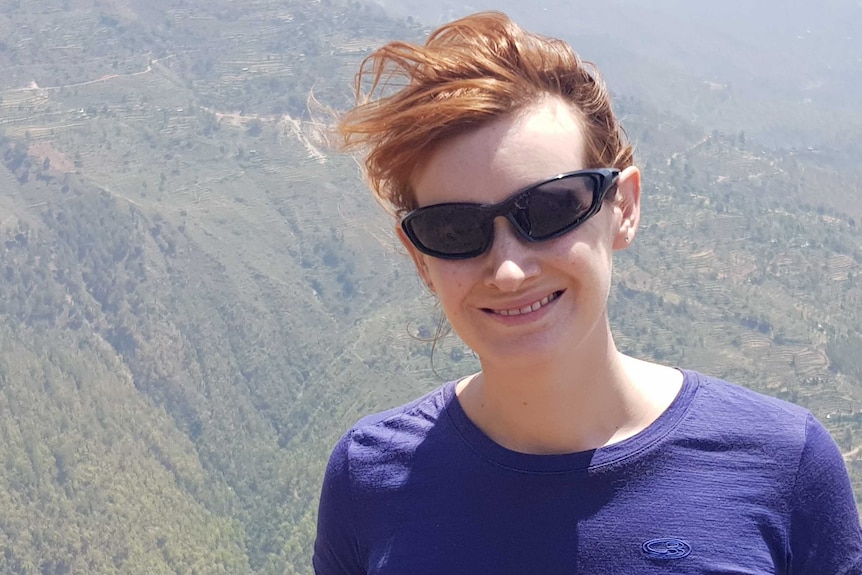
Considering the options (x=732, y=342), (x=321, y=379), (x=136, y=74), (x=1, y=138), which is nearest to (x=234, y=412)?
(x=321, y=379)

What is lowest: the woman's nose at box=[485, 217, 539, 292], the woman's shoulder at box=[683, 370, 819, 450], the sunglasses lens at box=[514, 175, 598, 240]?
the woman's shoulder at box=[683, 370, 819, 450]

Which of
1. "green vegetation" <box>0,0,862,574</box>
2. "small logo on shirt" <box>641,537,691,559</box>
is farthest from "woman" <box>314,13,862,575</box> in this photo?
"green vegetation" <box>0,0,862,574</box>

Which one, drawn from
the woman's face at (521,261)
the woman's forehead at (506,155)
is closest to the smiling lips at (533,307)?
the woman's face at (521,261)

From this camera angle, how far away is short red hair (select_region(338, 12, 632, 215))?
2336 millimetres

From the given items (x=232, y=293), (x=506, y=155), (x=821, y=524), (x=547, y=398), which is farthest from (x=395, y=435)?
(x=232, y=293)

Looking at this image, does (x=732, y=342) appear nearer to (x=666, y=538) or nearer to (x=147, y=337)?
(x=147, y=337)

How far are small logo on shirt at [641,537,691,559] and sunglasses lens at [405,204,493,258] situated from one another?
30.7 inches

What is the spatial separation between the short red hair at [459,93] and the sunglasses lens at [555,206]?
0.11 metres

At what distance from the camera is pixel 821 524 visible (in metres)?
2.34

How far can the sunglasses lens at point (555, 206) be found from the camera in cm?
238

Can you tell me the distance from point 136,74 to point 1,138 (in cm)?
4045

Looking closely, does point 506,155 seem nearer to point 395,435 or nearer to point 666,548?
point 395,435

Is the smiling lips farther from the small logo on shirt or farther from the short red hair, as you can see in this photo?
the small logo on shirt

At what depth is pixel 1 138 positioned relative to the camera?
425 feet
